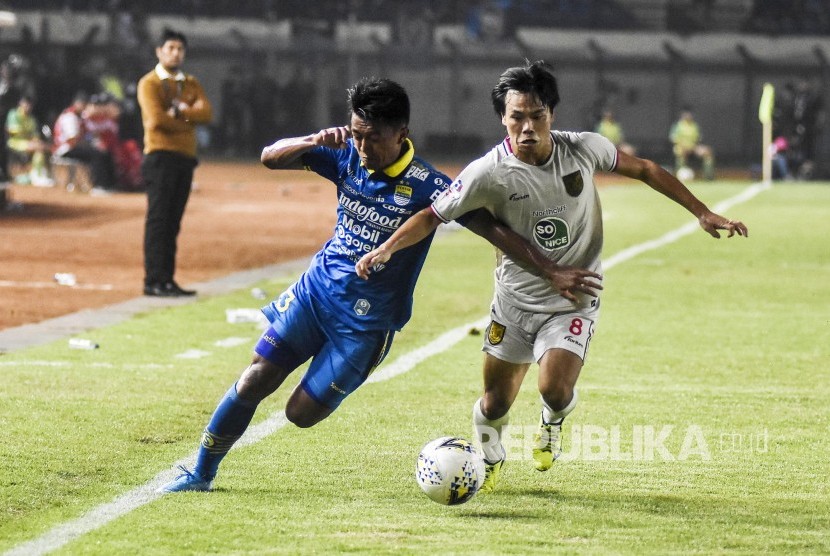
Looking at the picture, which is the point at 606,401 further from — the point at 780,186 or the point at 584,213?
the point at 780,186

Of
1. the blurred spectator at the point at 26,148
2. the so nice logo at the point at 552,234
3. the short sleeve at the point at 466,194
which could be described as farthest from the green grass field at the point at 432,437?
the blurred spectator at the point at 26,148

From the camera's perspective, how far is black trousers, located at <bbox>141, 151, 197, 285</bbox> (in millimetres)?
13312

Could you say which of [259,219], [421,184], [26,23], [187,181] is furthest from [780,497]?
[26,23]

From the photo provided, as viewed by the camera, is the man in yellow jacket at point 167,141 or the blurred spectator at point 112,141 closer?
the man in yellow jacket at point 167,141

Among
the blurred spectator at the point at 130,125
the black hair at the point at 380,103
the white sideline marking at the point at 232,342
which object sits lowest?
the blurred spectator at the point at 130,125

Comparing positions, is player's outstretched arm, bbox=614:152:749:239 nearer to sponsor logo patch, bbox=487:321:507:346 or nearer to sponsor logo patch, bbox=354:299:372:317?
sponsor logo patch, bbox=487:321:507:346

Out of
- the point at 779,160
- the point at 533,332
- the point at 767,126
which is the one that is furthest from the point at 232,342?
the point at 779,160

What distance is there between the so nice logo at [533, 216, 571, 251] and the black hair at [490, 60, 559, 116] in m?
0.49

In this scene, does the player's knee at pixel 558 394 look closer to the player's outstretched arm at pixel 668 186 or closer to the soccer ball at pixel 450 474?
the soccer ball at pixel 450 474

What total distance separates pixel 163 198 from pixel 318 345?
23.8 ft

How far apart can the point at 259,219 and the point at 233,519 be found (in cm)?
1872

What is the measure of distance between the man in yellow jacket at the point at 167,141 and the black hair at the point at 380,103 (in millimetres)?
7410

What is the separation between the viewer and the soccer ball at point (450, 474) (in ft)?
19.8

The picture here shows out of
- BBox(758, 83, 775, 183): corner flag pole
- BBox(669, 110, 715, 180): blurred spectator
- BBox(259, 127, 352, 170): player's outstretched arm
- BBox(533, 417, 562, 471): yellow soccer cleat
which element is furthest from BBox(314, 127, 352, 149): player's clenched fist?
BBox(669, 110, 715, 180): blurred spectator
